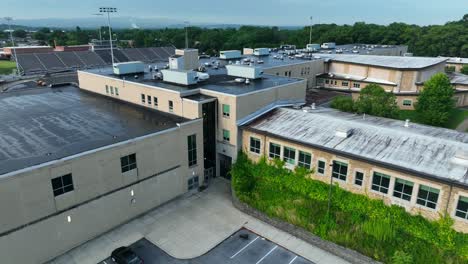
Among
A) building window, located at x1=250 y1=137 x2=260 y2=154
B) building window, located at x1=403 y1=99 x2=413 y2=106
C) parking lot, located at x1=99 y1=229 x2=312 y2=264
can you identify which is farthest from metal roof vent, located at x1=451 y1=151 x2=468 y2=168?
building window, located at x1=403 y1=99 x2=413 y2=106

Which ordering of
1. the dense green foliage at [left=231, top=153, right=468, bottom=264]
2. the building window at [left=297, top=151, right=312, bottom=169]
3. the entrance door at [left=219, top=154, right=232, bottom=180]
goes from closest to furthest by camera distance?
1. the dense green foliage at [left=231, top=153, right=468, bottom=264]
2. the building window at [left=297, top=151, right=312, bottom=169]
3. the entrance door at [left=219, top=154, right=232, bottom=180]

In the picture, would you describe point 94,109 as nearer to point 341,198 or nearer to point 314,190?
point 314,190

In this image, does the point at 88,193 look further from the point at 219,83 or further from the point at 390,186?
the point at 390,186

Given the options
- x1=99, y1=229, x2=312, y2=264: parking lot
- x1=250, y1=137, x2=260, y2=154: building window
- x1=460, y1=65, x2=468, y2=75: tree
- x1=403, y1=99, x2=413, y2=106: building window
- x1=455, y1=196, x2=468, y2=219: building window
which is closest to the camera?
x1=455, y1=196, x2=468, y2=219: building window

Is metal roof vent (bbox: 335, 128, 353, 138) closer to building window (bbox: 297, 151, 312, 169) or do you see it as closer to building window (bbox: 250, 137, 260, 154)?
building window (bbox: 297, 151, 312, 169)

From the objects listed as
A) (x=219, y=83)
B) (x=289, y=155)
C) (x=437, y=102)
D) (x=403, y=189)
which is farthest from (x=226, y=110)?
(x=437, y=102)

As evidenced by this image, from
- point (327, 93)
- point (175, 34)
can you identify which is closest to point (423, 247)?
point (327, 93)

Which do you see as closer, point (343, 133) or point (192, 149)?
point (343, 133)
